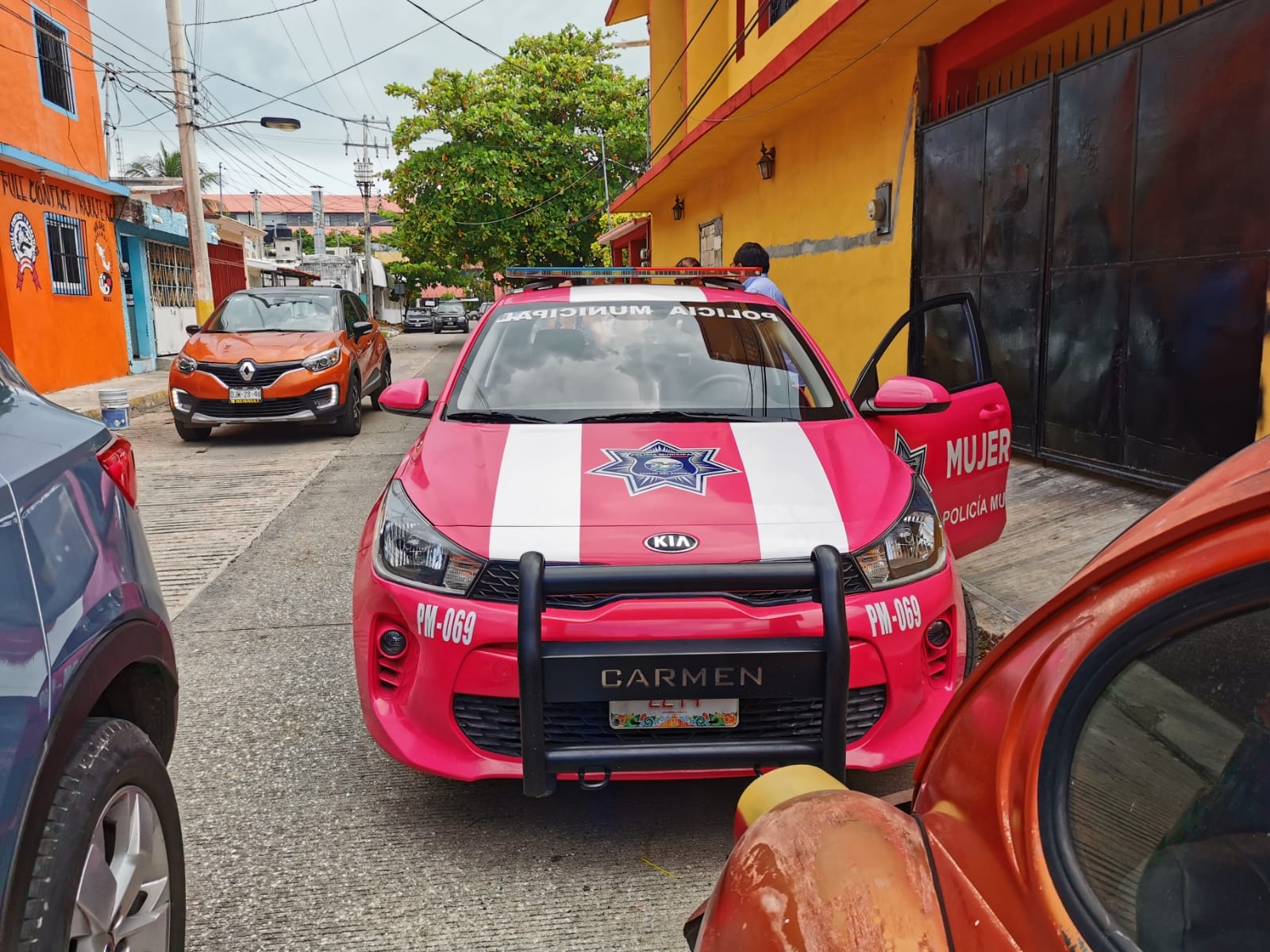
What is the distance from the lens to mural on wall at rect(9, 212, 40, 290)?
1353 centimetres

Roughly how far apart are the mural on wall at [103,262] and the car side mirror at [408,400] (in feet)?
49.5

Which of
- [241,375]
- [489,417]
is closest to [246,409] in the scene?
[241,375]

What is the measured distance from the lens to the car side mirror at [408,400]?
12.9ft

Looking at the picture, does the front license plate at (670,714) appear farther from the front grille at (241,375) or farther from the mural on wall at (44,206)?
the mural on wall at (44,206)

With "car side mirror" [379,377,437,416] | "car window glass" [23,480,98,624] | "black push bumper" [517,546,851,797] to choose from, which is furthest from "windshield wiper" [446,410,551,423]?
"car window glass" [23,480,98,624]

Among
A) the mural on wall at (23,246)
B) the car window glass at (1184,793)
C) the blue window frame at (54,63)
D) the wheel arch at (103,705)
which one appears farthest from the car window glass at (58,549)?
the blue window frame at (54,63)

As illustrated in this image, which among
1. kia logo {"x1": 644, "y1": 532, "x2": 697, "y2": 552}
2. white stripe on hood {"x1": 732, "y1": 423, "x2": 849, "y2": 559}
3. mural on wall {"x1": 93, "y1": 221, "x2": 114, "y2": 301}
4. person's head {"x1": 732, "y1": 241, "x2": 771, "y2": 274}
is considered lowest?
kia logo {"x1": 644, "y1": 532, "x2": 697, "y2": 552}

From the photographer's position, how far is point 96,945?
166 centimetres

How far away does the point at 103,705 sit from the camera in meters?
2.04

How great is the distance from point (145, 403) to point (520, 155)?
17.6m

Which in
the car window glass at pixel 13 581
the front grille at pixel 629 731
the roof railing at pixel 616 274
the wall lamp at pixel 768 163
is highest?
the wall lamp at pixel 768 163

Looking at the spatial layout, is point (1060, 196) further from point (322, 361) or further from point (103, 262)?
point (103, 262)

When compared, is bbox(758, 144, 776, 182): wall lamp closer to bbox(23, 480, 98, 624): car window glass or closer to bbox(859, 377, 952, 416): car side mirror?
bbox(859, 377, 952, 416): car side mirror

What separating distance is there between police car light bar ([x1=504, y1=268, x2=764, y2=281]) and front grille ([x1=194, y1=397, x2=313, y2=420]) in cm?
614
